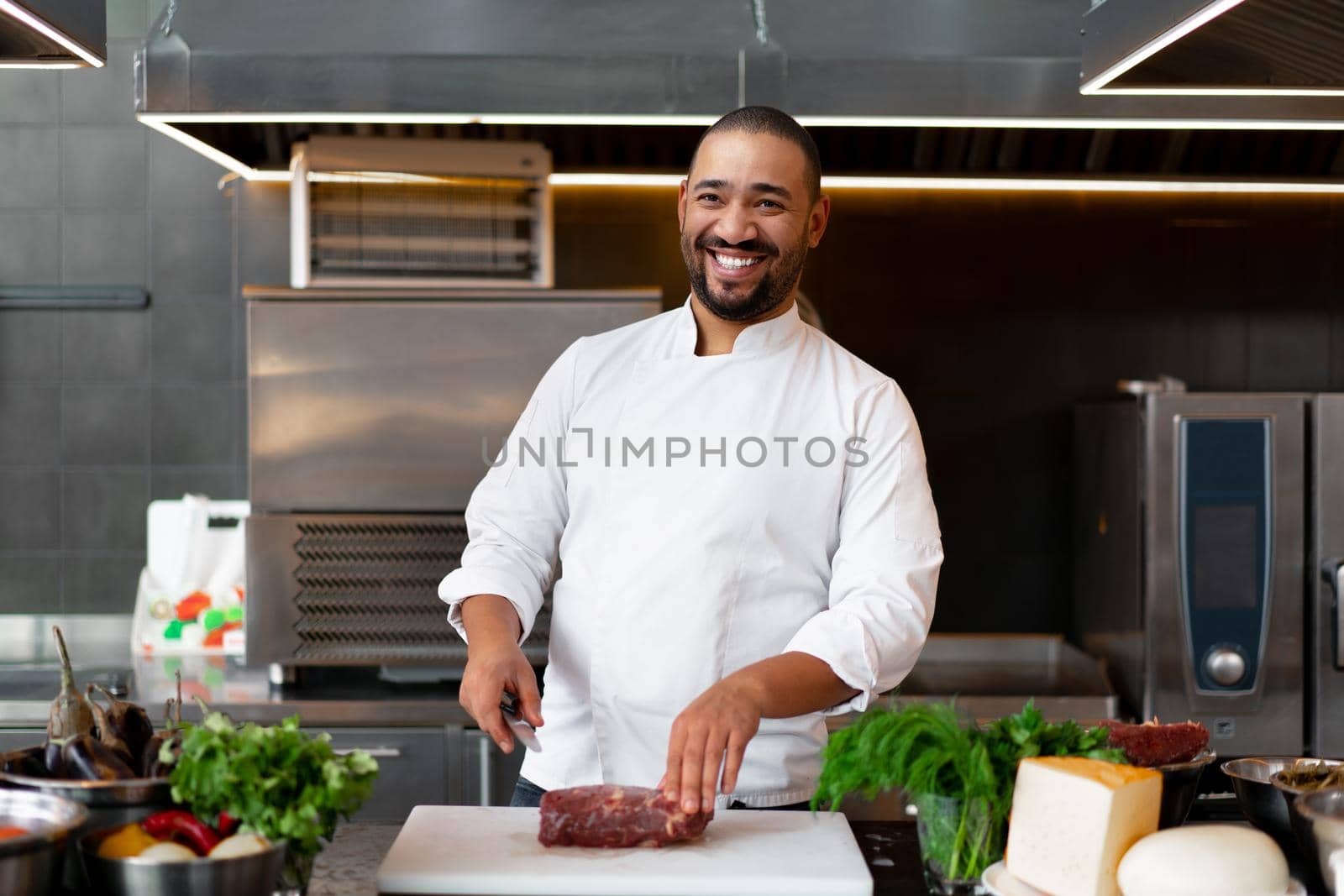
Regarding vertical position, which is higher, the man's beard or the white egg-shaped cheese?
the man's beard

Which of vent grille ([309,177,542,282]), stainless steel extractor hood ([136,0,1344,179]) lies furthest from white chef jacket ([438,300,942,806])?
vent grille ([309,177,542,282])

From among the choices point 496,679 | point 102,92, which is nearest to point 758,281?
point 496,679

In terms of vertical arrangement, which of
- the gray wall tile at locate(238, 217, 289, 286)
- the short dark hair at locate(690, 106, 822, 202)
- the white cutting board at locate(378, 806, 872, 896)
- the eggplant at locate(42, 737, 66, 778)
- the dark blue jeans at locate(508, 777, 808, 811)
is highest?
the gray wall tile at locate(238, 217, 289, 286)

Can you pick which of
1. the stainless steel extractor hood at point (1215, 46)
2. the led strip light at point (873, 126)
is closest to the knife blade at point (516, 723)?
the stainless steel extractor hood at point (1215, 46)

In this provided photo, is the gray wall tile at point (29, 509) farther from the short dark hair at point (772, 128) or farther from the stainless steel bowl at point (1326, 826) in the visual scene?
the stainless steel bowl at point (1326, 826)

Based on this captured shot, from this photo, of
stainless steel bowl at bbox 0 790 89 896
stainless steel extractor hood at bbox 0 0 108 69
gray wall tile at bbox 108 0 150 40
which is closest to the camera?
stainless steel bowl at bbox 0 790 89 896

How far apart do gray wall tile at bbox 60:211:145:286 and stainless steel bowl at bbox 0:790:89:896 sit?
2402 mm

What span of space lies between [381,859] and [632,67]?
1.68 meters

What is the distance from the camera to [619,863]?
1328 millimetres

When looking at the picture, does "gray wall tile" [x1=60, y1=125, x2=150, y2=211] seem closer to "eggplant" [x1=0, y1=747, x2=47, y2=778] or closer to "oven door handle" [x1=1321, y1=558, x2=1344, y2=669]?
"eggplant" [x1=0, y1=747, x2=47, y2=778]

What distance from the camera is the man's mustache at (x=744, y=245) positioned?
173cm

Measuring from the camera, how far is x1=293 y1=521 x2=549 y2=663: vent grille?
2.81 metres

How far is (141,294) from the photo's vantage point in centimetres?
331

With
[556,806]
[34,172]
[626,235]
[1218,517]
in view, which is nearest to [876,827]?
[556,806]
